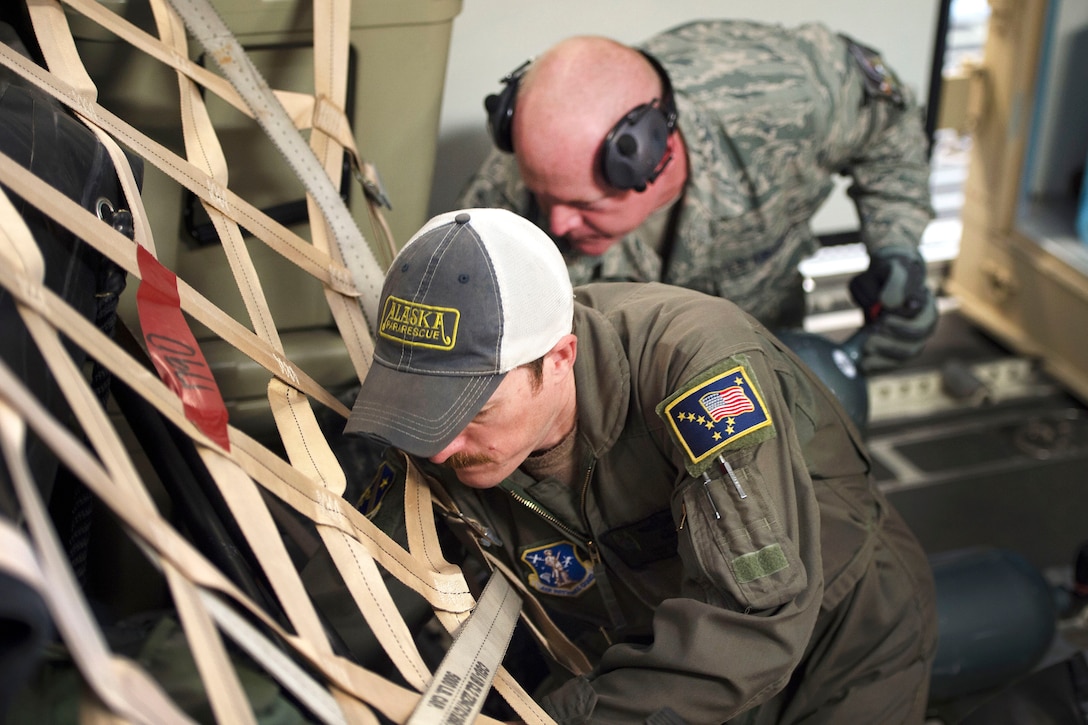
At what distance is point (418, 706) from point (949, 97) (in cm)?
290

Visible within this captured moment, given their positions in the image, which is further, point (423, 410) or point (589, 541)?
point (589, 541)

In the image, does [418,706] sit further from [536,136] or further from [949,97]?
[949,97]

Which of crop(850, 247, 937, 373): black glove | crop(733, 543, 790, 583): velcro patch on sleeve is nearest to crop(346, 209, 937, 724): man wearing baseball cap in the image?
crop(733, 543, 790, 583): velcro patch on sleeve

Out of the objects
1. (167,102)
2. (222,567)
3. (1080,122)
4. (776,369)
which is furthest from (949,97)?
(222,567)

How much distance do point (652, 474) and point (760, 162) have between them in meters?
1.05

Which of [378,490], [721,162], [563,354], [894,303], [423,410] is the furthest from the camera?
[894,303]

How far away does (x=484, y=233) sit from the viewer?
113 cm

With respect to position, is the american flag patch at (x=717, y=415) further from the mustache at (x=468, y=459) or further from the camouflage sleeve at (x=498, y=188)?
the camouflage sleeve at (x=498, y=188)

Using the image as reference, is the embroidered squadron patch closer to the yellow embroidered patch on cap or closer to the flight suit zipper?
the flight suit zipper

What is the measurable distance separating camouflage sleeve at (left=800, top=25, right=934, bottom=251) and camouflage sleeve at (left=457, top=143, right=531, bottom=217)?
71 centimetres

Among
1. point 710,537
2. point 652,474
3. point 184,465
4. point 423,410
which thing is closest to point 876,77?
point 652,474

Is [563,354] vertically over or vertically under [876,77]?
under

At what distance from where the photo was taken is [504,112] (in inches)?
72.9

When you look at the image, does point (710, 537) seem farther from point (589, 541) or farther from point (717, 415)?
point (589, 541)
